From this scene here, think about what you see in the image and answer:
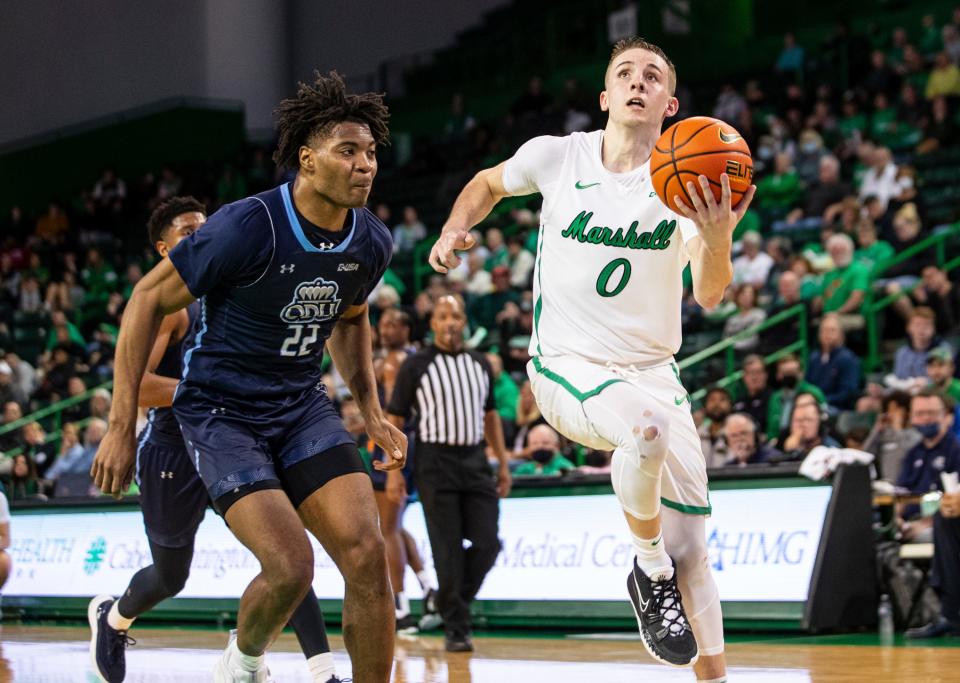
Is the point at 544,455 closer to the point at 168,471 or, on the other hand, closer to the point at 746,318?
the point at 746,318

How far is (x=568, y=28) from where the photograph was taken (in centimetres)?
2530

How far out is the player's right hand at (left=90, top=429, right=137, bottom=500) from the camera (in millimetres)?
5008

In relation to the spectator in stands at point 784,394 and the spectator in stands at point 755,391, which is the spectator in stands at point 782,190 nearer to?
the spectator in stands at point 784,394

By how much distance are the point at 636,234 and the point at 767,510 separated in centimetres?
465

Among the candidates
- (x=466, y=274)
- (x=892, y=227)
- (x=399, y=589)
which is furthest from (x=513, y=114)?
(x=399, y=589)

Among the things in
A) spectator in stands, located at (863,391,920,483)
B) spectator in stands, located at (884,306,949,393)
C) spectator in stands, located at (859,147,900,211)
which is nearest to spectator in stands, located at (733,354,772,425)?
spectator in stands, located at (884,306,949,393)

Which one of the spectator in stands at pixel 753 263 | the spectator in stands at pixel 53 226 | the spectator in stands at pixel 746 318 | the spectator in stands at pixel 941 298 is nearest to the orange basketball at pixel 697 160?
the spectator in stands at pixel 941 298

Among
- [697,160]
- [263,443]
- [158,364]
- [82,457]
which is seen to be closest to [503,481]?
[158,364]

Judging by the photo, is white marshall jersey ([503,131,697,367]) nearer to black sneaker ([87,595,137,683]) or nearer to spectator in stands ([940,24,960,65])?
black sneaker ([87,595,137,683])

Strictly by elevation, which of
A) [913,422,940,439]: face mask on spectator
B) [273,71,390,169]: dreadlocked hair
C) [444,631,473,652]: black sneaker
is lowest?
[444,631,473,652]: black sneaker

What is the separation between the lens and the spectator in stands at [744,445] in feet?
34.8

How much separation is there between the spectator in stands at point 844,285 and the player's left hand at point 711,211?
8.91 metres

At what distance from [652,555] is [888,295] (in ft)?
30.1

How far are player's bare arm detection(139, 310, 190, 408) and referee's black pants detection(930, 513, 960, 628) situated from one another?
200 inches
